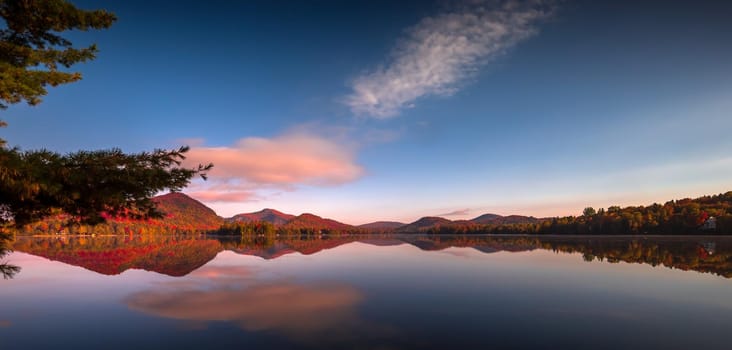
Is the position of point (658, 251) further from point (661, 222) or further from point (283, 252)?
point (661, 222)

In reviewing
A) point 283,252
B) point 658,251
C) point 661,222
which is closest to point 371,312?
point 283,252

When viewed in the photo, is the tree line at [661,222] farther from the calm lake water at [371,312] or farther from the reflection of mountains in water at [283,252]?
the calm lake water at [371,312]

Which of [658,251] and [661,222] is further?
[661,222]

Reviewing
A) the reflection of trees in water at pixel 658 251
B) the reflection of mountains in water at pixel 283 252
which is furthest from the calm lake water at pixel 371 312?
the reflection of mountains in water at pixel 283 252

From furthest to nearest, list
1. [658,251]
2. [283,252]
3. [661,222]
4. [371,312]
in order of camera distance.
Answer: [661,222] < [283,252] < [658,251] < [371,312]

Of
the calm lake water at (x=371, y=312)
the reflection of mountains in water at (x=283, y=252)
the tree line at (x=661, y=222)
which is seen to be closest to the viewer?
the calm lake water at (x=371, y=312)

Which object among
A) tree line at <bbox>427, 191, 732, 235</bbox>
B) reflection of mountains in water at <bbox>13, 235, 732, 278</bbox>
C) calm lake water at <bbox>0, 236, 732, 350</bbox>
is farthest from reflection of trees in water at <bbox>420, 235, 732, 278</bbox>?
tree line at <bbox>427, 191, 732, 235</bbox>

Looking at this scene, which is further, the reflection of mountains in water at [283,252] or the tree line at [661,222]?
the tree line at [661,222]

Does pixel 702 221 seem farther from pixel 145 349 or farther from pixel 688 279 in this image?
pixel 145 349

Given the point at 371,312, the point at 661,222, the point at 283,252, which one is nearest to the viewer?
the point at 371,312

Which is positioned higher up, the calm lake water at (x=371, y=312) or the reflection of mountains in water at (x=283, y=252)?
the calm lake water at (x=371, y=312)

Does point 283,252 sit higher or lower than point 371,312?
lower

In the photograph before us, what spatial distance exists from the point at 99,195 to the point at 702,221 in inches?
7533

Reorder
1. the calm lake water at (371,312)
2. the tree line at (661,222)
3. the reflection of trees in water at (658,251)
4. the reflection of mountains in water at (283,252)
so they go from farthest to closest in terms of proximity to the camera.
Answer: the tree line at (661,222)
the reflection of mountains in water at (283,252)
the reflection of trees in water at (658,251)
the calm lake water at (371,312)
